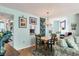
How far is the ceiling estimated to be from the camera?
2391mm

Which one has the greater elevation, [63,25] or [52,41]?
[63,25]

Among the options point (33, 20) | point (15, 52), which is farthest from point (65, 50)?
point (15, 52)

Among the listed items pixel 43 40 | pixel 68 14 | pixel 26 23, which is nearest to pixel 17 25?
pixel 26 23

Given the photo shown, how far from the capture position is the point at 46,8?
2393 mm

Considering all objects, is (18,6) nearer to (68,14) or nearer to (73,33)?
(68,14)

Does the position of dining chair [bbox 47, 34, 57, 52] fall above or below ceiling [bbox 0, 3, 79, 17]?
below

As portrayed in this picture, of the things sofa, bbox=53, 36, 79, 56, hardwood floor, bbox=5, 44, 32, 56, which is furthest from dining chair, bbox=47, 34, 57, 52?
hardwood floor, bbox=5, 44, 32, 56

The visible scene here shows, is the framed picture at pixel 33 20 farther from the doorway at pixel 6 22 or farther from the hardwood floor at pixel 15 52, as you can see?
the hardwood floor at pixel 15 52

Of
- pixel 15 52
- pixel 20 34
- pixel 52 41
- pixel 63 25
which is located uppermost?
pixel 63 25

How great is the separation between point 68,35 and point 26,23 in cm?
78

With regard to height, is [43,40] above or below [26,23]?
below

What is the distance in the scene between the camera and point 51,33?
240cm

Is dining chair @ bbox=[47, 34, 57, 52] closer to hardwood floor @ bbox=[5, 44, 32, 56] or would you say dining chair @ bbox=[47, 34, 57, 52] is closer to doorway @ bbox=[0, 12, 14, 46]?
hardwood floor @ bbox=[5, 44, 32, 56]

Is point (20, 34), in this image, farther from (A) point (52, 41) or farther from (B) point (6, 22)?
(A) point (52, 41)
